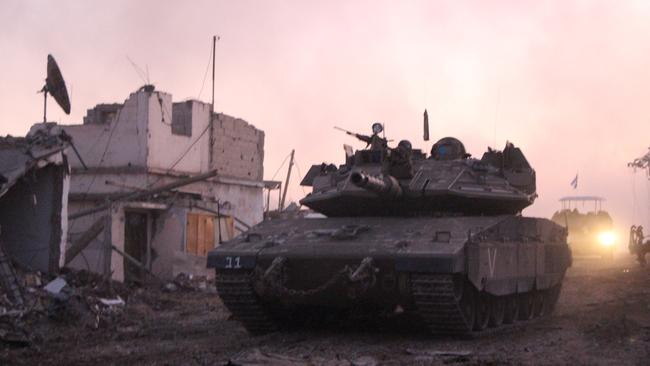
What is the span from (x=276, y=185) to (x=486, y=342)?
17.5 metres

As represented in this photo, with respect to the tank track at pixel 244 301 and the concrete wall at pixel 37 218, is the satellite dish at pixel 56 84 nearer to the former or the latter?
the concrete wall at pixel 37 218

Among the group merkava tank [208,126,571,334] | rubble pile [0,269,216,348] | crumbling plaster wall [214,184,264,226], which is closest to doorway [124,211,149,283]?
crumbling plaster wall [214,184,264,226]

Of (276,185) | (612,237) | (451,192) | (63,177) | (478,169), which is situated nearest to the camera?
(451,192)

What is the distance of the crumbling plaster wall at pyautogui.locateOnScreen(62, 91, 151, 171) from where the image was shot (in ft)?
73.3

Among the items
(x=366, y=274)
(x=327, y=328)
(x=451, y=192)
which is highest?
(x=451, y=192)

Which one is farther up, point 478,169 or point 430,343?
point 478,169

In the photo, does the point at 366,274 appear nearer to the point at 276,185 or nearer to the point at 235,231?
the point at 235,231

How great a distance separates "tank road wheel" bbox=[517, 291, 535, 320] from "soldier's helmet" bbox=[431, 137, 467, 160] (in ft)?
7.61

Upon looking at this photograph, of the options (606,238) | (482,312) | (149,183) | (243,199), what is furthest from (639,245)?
(482,312)

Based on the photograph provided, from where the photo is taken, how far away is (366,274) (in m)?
10.8

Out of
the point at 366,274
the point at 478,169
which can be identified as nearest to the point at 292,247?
the point at 366,274

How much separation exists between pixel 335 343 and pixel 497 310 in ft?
9.20

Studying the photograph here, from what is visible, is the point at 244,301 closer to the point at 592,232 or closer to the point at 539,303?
the point at 539,303

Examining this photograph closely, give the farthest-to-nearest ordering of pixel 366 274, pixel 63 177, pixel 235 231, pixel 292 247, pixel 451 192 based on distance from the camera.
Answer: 1. pixel 235 231
2. pixel 63 177
3. pixel 451 192
4. pixel 292 247
5. pixel 366 274
